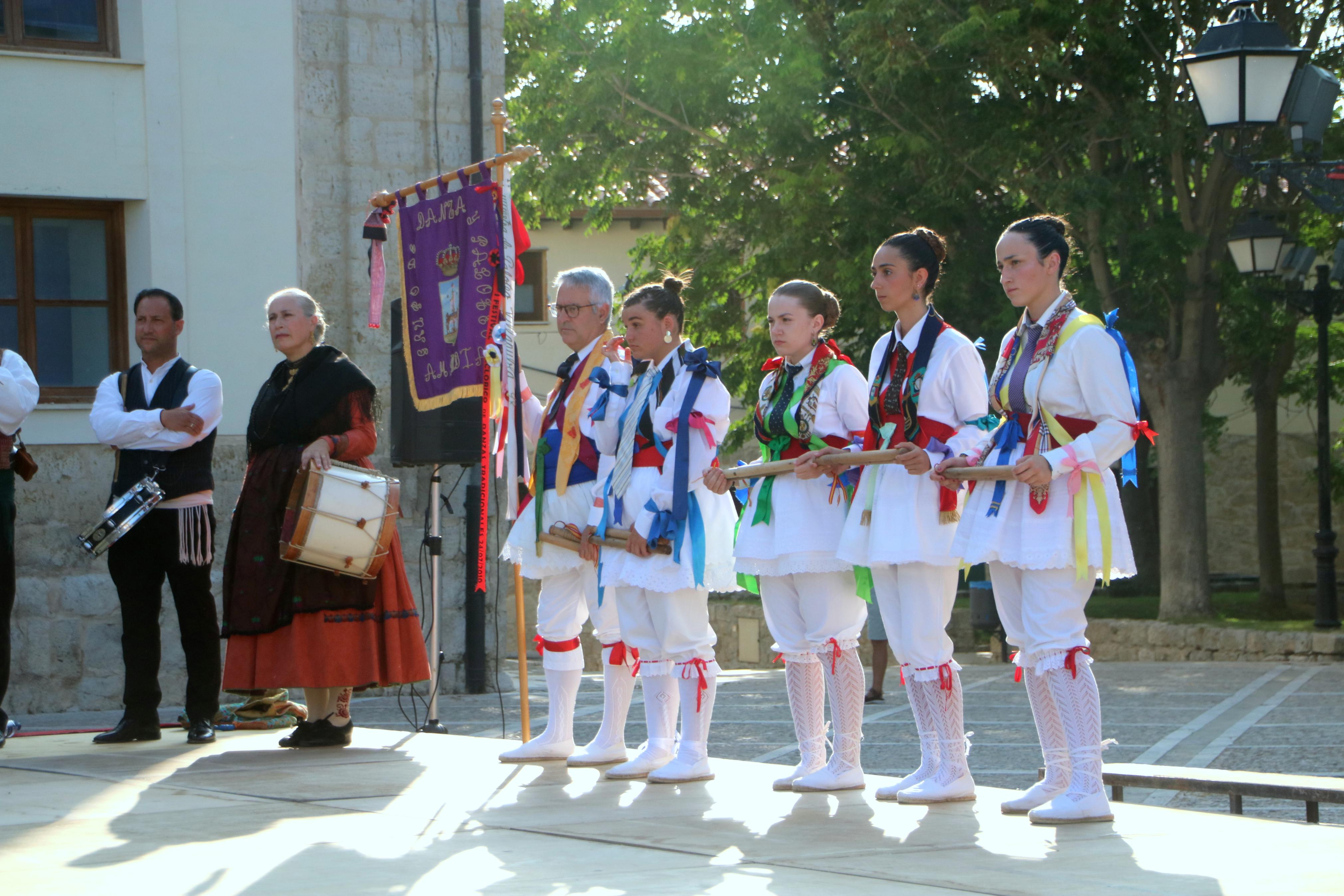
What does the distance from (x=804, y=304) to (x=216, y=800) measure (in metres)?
2.65

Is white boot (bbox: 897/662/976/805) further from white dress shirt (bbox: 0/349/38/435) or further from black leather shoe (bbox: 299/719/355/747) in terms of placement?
white dress shirt (bbox: 0/349/38/435)

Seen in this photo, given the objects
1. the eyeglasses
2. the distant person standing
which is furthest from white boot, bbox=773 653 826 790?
the distant person standing

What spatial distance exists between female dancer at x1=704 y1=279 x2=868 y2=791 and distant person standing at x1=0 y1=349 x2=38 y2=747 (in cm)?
322

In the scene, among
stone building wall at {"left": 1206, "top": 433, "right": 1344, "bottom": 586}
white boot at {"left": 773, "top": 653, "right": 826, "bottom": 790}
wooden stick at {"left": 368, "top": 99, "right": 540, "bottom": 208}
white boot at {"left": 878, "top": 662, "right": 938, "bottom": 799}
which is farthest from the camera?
stone building wall at {"left": 1206, "top": 433, "right": 1344, "bottom": 586}

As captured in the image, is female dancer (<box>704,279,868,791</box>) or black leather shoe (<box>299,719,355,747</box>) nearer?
female dancer (<box>704,279,868,791</box>)

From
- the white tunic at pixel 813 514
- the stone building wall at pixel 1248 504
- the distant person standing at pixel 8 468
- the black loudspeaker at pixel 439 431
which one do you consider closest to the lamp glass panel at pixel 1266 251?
the black loudspeaker at pixel 439 431

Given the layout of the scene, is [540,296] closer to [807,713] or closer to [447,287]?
[447,287]

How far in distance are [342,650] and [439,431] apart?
1715mm

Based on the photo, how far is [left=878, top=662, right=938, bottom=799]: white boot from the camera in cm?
527

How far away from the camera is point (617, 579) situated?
5.93m

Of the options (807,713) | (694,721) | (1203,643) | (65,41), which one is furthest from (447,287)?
(1203,643)

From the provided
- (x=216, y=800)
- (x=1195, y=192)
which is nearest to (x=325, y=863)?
(x=216, y=800)

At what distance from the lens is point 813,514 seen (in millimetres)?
5508

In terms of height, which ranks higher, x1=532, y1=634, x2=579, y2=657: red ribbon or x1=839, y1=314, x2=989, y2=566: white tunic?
x1=839, y1=314, x2=989, y2=566: white tunic
